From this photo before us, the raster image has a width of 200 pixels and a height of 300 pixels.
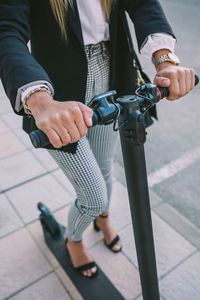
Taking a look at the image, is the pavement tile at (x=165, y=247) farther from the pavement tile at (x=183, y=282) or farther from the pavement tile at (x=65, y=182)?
the pavement tile at (x=65, y=182)

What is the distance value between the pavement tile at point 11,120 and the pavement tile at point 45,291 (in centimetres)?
228

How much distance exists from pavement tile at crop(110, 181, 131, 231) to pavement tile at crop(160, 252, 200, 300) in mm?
567

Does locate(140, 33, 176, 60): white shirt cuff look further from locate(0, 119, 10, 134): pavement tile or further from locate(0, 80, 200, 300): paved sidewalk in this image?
locate(0, 119, 10, 134): pavement tile

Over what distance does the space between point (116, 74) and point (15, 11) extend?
0.64 m

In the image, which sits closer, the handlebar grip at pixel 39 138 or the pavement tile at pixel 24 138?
the handlebar grip at pixel 39 138

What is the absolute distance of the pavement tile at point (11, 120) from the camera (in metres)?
3.86

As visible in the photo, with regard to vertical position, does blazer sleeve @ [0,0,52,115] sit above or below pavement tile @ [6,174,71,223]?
above

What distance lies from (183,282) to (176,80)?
153cm

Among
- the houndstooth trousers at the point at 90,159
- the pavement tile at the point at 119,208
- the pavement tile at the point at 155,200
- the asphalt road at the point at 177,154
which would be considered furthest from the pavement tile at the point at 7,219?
the asphalt road at the point at 177,154

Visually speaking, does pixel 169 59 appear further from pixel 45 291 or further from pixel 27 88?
pixel 45 291

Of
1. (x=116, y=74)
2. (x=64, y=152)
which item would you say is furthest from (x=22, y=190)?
(x=116, y=74)

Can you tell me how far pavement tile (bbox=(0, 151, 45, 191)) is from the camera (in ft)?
9.59

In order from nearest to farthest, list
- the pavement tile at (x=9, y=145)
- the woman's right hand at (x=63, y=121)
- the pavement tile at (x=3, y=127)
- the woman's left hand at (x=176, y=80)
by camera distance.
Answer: the woman's right hand at (x=63, y=121) → the woman's left hand at (x=176, y=80) → the pavement tile at (x=9, y=145) → the pavement tile at (x=3, y=127)

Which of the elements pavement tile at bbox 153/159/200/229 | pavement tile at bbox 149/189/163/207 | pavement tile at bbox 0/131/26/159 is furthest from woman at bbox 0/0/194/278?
pavement tile at bbox 0/131/26/159
